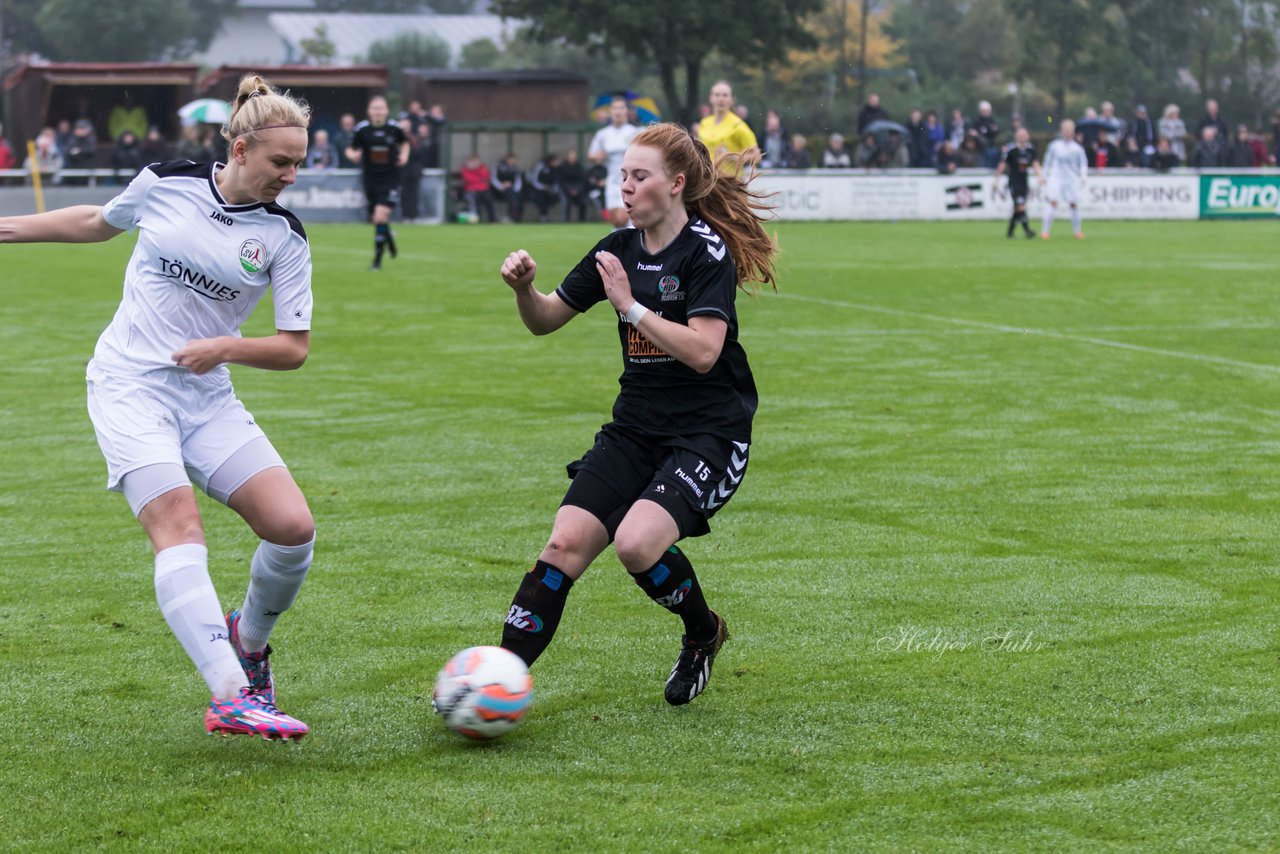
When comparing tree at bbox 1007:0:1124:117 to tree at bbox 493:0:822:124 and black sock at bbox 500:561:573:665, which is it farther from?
black sock at bbox 500:561:573:665

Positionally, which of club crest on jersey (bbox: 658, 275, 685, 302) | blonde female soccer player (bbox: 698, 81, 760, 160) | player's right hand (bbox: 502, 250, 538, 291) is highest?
blonde female soccer player (bbox: 698, 81, 760, 160)

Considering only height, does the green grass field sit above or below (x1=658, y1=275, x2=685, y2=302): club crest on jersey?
below

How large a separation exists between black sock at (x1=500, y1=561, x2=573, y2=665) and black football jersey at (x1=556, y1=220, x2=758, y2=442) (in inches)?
22.6

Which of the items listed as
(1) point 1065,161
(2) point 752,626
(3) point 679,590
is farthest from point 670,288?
(1) point 1065,161

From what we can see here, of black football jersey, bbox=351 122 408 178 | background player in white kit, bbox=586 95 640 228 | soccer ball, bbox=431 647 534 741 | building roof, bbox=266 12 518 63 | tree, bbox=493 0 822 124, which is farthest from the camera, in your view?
building roof, bbox=266 12 518 63

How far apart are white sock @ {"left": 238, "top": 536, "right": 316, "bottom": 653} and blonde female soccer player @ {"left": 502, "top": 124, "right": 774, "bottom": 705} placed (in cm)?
67

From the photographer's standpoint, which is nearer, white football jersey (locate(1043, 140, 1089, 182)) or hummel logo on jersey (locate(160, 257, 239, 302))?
hummel logo on jersey (locate(160, 257, 239, 302))

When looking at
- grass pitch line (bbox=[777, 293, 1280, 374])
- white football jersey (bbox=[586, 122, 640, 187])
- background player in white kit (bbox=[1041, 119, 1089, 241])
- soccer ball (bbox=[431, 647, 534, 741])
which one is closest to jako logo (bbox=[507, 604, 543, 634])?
soccer ball (bbox=[431, 647, 534, 741])

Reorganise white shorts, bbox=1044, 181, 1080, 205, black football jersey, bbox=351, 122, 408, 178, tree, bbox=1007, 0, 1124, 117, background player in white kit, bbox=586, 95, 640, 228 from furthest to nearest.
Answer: tree, bbox=1007, 0, 1124, 117 < white shorts, bbox=1044, 181, 1080, 205 < black football jersey, bbox=351, 122, 408, 178 < background player in white kit, bbox=586, 95, 640, 228

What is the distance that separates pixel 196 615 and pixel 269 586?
0.50 metres

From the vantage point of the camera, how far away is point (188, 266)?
16.4 feet

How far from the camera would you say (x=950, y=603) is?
6.40m

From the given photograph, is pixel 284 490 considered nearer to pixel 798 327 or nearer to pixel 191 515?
pixel 191 515

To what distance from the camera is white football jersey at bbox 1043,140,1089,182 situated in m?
30.7
